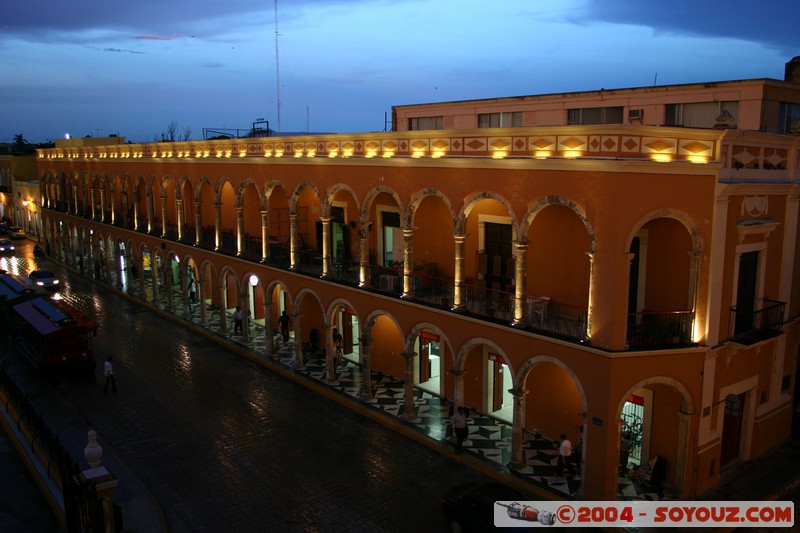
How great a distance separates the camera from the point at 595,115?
21.5 meters

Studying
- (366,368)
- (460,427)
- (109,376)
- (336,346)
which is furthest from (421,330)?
(109,376)

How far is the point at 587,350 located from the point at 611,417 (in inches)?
63.1

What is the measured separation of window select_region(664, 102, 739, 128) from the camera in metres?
18.4

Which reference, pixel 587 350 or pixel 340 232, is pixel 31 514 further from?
pixel 340 232

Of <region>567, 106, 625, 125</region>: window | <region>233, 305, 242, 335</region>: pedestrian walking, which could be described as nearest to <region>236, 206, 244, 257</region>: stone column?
<region>233, 305, 242, 335</region>: pedestrian walking

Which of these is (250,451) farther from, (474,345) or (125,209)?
(125,209)

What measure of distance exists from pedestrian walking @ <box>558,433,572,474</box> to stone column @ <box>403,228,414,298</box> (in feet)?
20.4

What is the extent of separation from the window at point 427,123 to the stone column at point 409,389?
1033cm

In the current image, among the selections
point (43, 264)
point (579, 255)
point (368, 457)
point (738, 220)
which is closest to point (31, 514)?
point (368, 457)

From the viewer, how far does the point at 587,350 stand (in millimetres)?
15352

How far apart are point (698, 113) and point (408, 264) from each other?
954cm

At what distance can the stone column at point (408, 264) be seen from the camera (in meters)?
20.0

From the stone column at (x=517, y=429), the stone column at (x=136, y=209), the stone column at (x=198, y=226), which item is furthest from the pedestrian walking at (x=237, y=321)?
the stone column at (x=517, y=429)

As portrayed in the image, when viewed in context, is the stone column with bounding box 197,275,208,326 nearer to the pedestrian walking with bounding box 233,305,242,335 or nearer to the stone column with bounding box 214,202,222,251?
the stone column with bounding box 214,202,222,251
